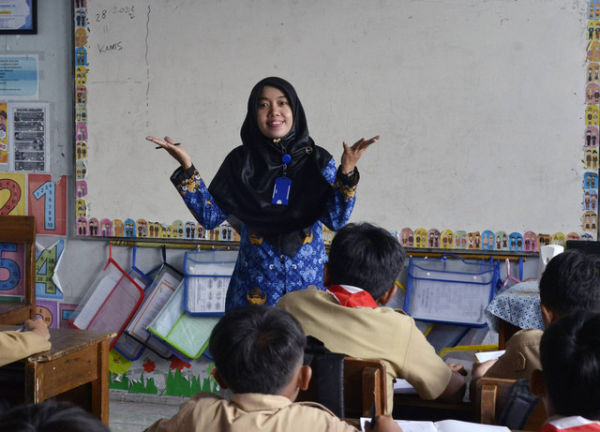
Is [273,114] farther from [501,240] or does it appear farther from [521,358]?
[501,240]

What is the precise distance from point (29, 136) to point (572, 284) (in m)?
3.11

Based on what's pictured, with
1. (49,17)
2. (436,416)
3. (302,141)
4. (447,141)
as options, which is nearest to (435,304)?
(447,141)

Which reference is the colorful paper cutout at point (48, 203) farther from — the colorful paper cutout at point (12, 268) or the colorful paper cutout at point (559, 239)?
the colorful paper cutout at point (559, 239)

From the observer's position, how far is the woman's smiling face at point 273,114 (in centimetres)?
227

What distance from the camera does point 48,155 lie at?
3.66 m

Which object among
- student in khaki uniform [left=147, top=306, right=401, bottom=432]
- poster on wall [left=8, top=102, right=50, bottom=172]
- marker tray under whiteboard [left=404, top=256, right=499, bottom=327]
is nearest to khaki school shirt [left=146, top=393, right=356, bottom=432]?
student in khaki uniform [left=147, top=306, right=401, bottom=432]

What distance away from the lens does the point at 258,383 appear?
1.12 m

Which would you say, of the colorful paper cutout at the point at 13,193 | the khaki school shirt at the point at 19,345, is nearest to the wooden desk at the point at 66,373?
the khaki school shirt at the point at 19,345

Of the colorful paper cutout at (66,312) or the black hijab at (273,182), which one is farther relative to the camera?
the colorful paper cutout at (66,312)

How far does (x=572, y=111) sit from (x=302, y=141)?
1476mm

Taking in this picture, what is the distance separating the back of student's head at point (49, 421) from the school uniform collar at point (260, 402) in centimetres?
41

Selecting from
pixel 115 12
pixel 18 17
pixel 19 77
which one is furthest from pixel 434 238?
pixel 18 17

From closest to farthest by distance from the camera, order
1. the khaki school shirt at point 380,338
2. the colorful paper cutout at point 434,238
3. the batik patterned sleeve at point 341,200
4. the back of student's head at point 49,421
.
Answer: the back of student's head at point 49,421, the khaki school shirt at point 380,338, the batik patterned sleeve at point 341,200, the colorful paper cutout at point 434,238

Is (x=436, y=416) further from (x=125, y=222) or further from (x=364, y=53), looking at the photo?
(x=125, y=222)
